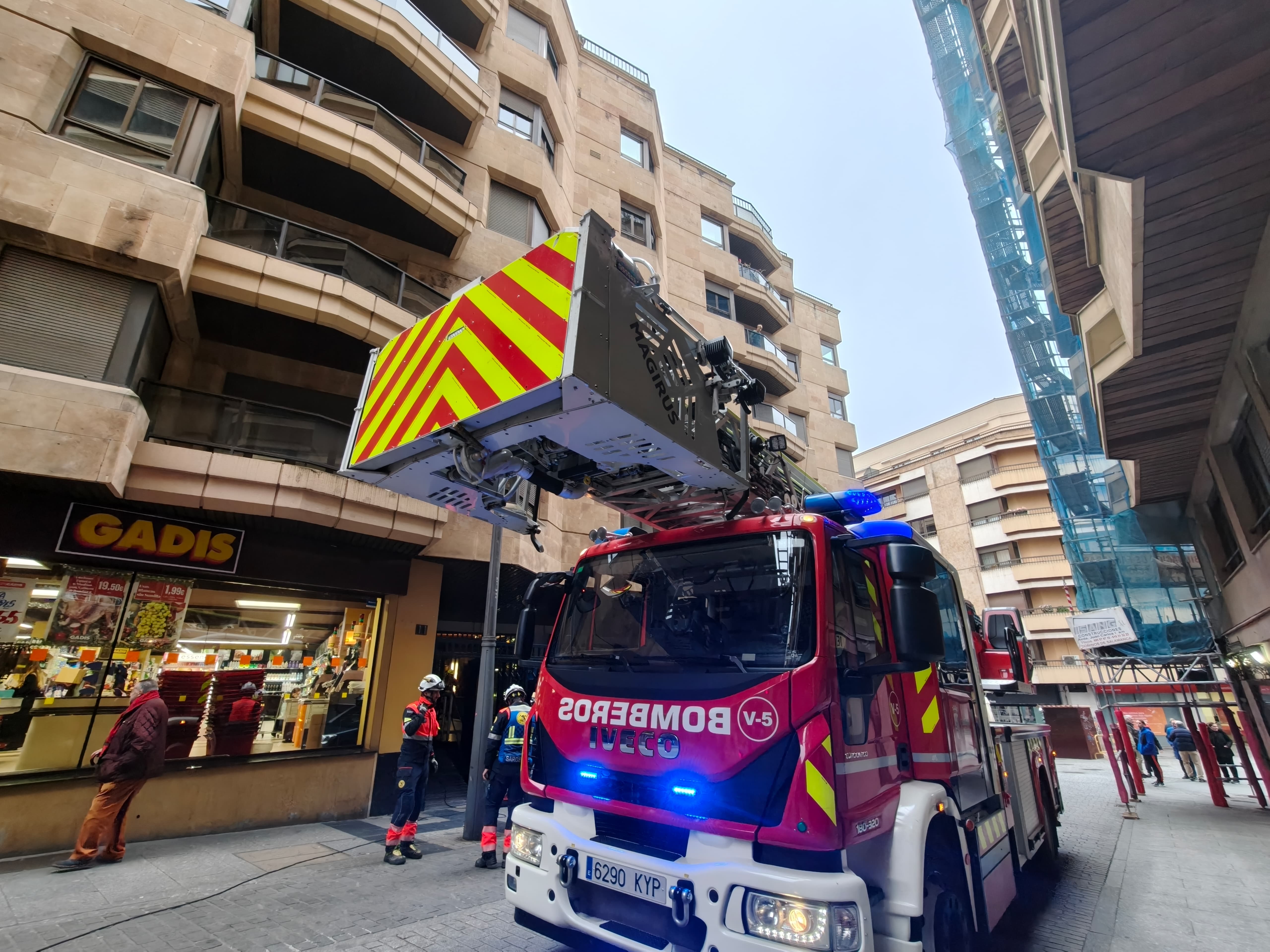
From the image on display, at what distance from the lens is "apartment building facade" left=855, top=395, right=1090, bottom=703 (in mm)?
33094

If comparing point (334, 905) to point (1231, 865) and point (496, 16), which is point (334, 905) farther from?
point (496, 16)

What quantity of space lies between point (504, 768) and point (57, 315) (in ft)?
23.4

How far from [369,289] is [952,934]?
9857mm

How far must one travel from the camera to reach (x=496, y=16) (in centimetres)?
1275

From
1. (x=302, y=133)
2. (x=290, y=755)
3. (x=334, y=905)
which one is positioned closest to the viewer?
(x=334, y=905)

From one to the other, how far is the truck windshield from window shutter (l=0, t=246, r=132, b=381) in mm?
6597

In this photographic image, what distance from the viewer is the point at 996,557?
36375 mm

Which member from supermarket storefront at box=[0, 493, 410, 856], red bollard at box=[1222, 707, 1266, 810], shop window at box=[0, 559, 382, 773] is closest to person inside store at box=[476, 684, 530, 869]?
supermarket storefront at box=[0, 493, 410, 856]

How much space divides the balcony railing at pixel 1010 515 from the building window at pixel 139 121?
4034cm

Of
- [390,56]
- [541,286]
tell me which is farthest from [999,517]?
[541,286]

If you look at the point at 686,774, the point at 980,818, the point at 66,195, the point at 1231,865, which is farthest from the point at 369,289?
the point at 1231,865

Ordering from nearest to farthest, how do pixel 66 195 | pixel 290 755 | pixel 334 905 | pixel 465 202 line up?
pixel 334 905, pixel 66 195, pixel 290 755, pixel 465 202

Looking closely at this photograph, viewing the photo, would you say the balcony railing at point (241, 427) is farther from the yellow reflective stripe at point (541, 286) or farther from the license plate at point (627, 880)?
the license plate at point (627, 880)

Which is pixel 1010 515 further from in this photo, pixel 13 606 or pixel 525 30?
pixel 13 606
